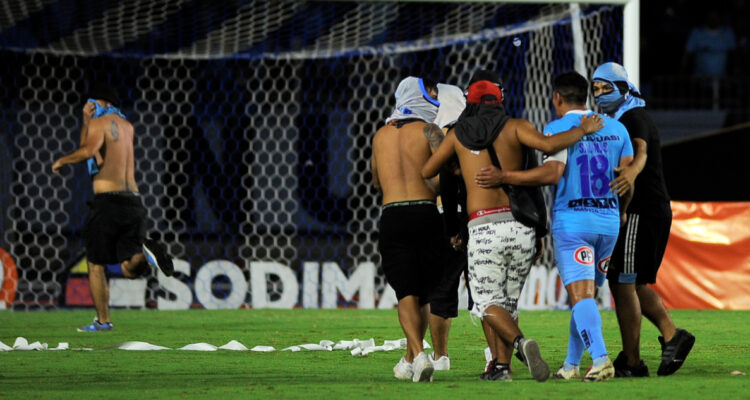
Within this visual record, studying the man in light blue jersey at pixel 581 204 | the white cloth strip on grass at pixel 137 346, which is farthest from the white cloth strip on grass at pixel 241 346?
the man in light blue jersey at pixel 581 204

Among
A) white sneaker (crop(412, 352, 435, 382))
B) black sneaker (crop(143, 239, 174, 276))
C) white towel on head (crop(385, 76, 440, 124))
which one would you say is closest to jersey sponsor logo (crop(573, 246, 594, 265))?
white sneaker (crop(412, 352, 435, 382))

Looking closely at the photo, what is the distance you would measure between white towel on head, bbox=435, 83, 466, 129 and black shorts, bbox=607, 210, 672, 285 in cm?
150

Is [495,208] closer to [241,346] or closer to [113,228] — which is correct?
[241,346]

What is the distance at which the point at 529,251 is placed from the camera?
20.9 ft

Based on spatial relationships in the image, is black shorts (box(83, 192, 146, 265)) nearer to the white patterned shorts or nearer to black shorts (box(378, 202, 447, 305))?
black shorts (box(378, 202, 447, 305))

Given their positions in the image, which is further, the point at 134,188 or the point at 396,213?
the point at 134,188

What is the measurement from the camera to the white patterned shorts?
631 cm

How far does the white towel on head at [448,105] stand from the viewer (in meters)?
7.99

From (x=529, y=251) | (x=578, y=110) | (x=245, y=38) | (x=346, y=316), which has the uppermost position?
(x=245, y=38)

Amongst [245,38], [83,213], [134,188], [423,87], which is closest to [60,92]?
[83,213]

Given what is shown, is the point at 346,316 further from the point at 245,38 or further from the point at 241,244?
the point at 245,38

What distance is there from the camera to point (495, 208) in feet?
20.8

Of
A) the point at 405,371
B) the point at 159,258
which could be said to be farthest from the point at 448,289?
the point at 159,258

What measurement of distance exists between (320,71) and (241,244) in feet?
8.03
